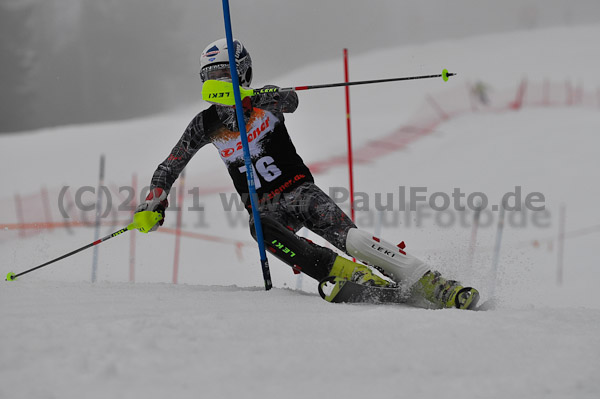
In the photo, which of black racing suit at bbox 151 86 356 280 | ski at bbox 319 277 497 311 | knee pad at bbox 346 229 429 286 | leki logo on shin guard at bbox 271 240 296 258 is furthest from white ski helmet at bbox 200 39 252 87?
ski at bbox 319 277 497 311

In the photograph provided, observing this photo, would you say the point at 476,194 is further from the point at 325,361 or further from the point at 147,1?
the point at 147,1

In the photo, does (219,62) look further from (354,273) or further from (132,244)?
(132,244)

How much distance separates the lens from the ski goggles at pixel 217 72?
316 centimetres

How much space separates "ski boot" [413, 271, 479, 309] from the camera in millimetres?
2533

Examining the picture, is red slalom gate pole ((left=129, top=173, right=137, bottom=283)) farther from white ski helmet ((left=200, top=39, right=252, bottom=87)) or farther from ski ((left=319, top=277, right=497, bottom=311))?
ski ((left=319, top=277, right=497, bottom=311))

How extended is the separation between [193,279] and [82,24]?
1207 inches

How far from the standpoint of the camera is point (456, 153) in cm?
1181

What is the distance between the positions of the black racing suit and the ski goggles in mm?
170

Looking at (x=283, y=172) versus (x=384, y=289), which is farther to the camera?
(x=283, y=172)

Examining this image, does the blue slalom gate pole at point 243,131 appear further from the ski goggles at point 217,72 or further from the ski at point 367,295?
the ski at point 367,295

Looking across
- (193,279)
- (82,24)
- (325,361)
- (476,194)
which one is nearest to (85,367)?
(325,361)

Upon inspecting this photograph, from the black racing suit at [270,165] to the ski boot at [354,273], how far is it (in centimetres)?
17

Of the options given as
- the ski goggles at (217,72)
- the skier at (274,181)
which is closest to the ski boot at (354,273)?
the skier at (274,181)

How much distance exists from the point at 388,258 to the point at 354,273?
0.60ft
